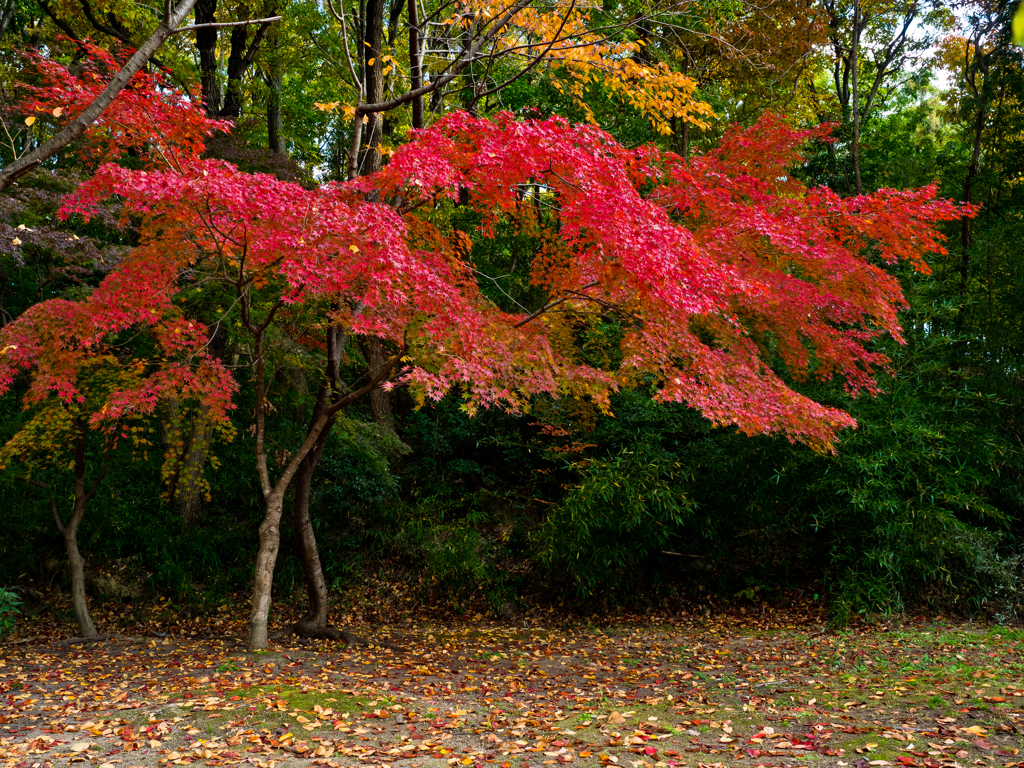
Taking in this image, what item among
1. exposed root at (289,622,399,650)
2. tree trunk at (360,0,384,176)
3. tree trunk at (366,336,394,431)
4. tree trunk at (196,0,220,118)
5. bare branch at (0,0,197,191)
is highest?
tree trunk at (196,0,220,118)

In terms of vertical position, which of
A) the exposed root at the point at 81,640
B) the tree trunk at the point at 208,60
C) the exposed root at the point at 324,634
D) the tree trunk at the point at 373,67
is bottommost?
the exposed root at the point at 81,640

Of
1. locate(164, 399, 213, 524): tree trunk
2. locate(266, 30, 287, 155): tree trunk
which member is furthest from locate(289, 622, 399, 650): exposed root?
locate(266, 30, 287, 155): tree trunk

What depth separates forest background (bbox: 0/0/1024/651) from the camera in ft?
22.3

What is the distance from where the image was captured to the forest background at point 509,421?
6805mm

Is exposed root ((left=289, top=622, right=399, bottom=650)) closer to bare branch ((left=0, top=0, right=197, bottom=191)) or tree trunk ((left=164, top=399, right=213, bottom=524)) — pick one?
tree trunk ((left=164, top=399, right=213, bottom=524))

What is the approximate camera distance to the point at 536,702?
189 inches

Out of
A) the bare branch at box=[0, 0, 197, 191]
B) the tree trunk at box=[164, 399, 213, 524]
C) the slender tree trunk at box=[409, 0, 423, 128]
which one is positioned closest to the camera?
the bare branch at box=[0, 0, 197, 191]

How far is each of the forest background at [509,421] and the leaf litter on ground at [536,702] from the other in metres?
1.17

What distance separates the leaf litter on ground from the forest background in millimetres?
1174

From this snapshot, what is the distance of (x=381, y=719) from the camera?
4.31 metres

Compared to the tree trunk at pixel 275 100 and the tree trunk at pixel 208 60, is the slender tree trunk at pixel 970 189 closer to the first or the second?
the tree trunk at pixel 275 100

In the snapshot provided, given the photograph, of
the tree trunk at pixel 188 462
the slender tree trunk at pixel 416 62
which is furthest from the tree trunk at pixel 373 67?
the tree trunk at pixel 188 462

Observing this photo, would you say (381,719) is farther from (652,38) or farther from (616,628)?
(652,38)

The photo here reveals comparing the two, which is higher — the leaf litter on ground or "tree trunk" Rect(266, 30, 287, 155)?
"tree trunk" Rect(266, 30, 287, 155)
